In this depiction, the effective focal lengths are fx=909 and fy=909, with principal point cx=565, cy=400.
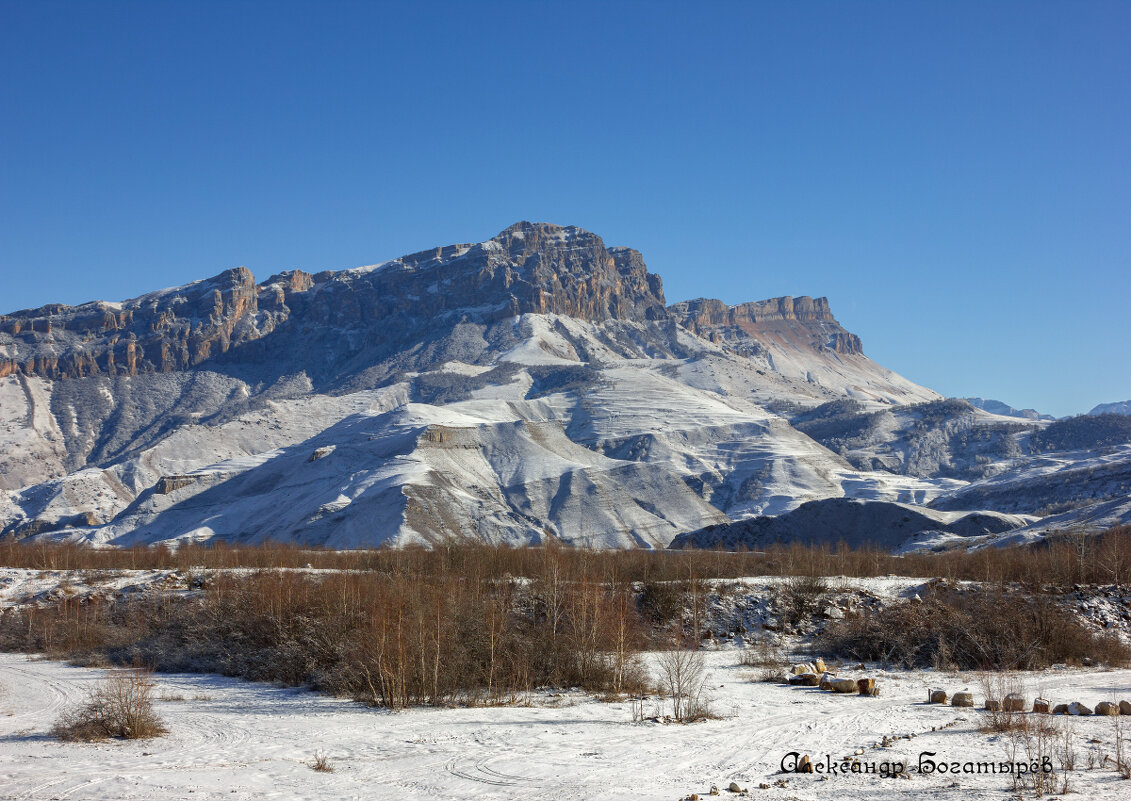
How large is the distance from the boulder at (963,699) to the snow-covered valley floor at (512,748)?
1.45 ft

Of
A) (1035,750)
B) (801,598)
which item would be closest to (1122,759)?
(1035,750)

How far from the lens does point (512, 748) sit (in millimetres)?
15688

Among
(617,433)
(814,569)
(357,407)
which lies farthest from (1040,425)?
(814,569)

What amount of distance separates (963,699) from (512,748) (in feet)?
33.6

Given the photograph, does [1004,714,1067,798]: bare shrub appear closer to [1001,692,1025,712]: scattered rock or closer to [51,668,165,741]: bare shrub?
[1001,692,1025,712]: scattered rock

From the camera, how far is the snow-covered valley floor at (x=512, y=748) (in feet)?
42.6

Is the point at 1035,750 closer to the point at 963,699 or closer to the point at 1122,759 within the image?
the point at 1122,759

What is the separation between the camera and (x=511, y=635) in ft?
75.3

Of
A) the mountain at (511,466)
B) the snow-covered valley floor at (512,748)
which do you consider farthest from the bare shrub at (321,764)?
the mountain at (511,466)

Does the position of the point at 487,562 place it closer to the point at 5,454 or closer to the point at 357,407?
the point at 357,407

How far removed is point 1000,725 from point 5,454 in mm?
204018

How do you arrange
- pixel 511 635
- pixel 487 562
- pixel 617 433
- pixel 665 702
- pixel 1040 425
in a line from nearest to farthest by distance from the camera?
1. pixel 665 702
2. pixel 511 635
3. pixel 487 562
4. pixel 617 433
5. pixel 1040 425

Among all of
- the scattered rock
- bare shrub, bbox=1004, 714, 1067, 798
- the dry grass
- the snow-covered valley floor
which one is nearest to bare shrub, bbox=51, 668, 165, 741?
the snow-covered valley floor

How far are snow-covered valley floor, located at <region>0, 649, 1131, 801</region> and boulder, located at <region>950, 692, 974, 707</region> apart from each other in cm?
44
